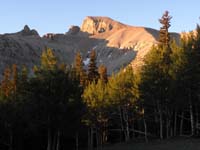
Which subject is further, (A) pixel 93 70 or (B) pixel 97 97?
(A) pixel 93 70

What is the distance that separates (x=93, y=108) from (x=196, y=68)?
21.7m

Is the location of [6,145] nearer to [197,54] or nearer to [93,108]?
[93,108]

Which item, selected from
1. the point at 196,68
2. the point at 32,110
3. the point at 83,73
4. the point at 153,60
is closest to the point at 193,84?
the point at 196,68

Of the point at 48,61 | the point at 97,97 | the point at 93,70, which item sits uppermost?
the point at 93,70

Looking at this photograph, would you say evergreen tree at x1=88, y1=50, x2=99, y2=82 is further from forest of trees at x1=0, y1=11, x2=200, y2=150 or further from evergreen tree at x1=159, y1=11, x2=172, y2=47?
evergreen tree at x1=159, y1=11, x2=172, y2=47

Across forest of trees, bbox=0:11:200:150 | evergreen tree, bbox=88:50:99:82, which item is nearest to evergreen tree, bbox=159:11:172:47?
forest of trees, bbox=0:11:200:150

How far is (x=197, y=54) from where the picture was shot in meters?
49.6

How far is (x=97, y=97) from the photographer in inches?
2616

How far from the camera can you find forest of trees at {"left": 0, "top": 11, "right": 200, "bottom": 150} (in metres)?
42.2

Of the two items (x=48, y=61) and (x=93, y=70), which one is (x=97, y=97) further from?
(x=48, y=61)

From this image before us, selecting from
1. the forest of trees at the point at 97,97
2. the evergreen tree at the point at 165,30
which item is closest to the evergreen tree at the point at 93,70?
the forest of trees at the point at 97,97

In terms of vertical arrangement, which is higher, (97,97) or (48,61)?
(48,61)

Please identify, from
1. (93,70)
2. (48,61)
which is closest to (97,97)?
(93,70)

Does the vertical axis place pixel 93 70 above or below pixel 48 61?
above
